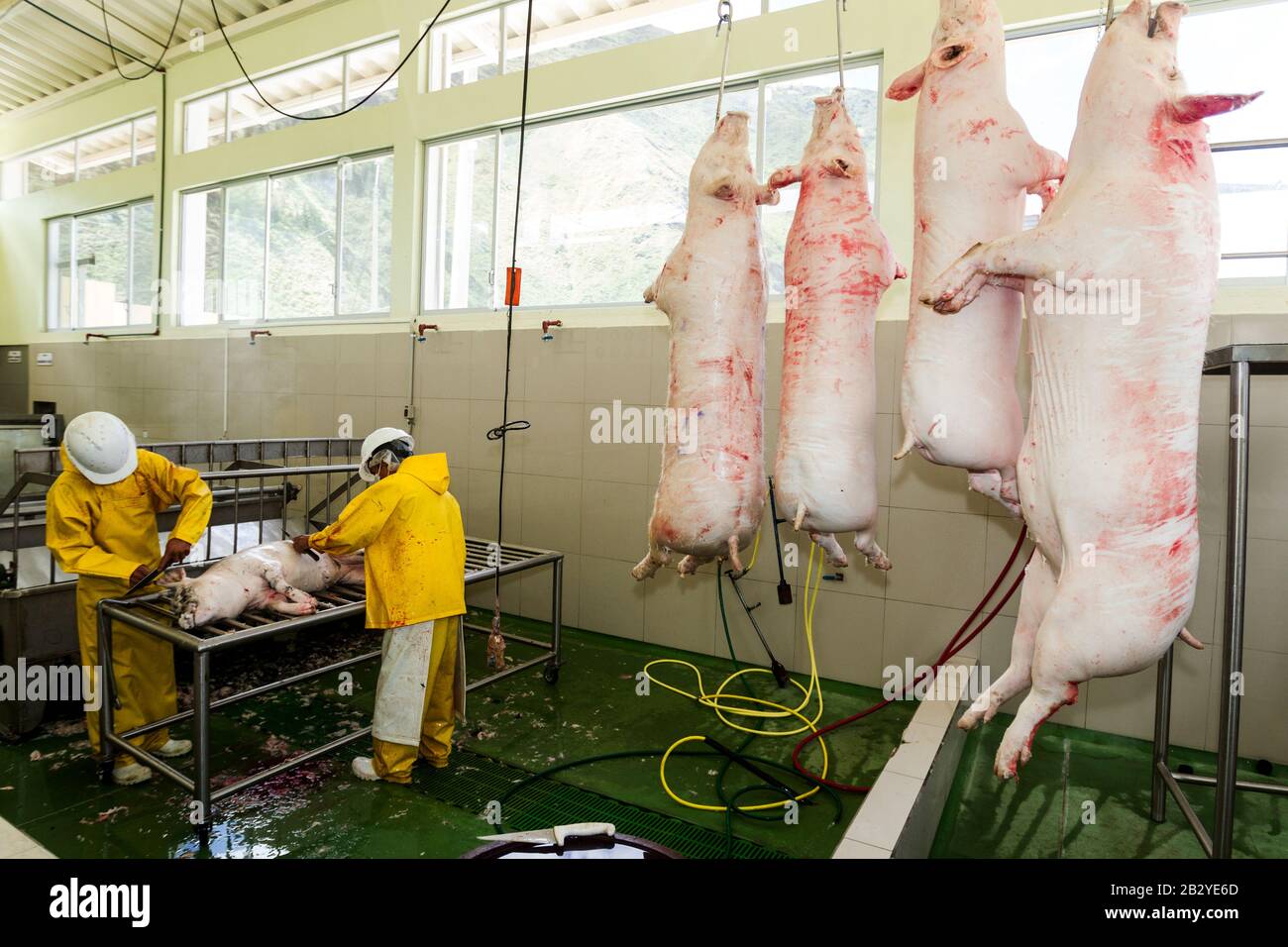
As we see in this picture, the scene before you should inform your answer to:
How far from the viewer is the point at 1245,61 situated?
10.6 ft

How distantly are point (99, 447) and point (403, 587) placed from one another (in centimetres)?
127

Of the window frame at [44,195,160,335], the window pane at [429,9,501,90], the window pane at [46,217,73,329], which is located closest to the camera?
the window pane at [429,9,501,90]

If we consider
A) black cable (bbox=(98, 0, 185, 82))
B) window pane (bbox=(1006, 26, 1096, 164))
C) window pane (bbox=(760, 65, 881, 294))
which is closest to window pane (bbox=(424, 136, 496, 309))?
window pane (bbox=(760, 65, 881, 294))

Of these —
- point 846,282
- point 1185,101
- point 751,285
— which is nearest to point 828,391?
point 846,282

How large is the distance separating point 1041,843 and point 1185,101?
99.6 inches

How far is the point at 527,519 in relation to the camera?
506cm

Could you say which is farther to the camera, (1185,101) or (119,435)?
(119,435)

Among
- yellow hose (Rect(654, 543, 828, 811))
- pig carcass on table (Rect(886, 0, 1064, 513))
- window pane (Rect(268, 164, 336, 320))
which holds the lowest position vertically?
yellow hose (Rect(654, 543, 828, 811))

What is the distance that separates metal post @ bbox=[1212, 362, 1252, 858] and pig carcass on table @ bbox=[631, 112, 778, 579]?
44.8 inches

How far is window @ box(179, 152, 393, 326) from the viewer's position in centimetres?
591

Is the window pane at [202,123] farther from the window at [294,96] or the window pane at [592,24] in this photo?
the window pane at [592,24]

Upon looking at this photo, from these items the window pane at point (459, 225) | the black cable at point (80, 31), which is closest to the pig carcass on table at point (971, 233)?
the window pane at point (459, 225)

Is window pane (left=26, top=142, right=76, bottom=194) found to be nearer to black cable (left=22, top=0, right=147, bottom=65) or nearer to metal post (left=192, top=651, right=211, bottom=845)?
black cable (left=22, top=0, right=147, bottom=65)
